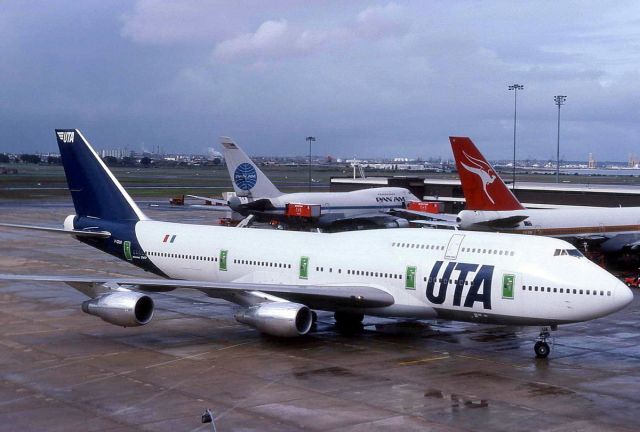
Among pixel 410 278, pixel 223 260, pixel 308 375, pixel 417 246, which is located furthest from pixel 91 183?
pixel 308 375

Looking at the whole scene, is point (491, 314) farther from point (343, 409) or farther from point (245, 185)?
point (245, 185)

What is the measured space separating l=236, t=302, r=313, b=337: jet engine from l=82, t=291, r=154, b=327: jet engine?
10.8 ft

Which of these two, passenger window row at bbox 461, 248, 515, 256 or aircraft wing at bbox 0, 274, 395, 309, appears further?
aircraft wing at bbox 0, 274, 395, 309

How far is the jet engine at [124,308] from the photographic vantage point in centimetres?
2806

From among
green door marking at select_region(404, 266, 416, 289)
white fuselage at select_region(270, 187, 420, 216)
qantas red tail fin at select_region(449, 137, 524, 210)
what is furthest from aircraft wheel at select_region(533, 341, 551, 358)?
white fuselage at select_region(270, 187, 420, 216)

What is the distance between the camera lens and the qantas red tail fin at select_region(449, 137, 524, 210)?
51.9 m

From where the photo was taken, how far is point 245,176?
2781 inches

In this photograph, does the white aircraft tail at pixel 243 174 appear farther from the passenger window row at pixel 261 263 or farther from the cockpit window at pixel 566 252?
the cockpit window at pixel 566 252

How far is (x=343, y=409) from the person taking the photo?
2130 cm

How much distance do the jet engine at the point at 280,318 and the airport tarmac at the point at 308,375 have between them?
0.78 m

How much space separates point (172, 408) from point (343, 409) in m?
4.26

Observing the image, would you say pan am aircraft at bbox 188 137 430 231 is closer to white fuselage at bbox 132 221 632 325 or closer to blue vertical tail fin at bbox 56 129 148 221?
blue vertical tail fin at bbox 56 129 148 221

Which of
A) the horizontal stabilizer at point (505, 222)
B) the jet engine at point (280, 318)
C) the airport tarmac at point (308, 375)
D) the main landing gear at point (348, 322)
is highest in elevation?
Result: the horizontal stabilizer at point (505, 222)

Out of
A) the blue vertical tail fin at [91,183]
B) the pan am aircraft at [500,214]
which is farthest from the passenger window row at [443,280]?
the pan am aircraft at [500,214]
